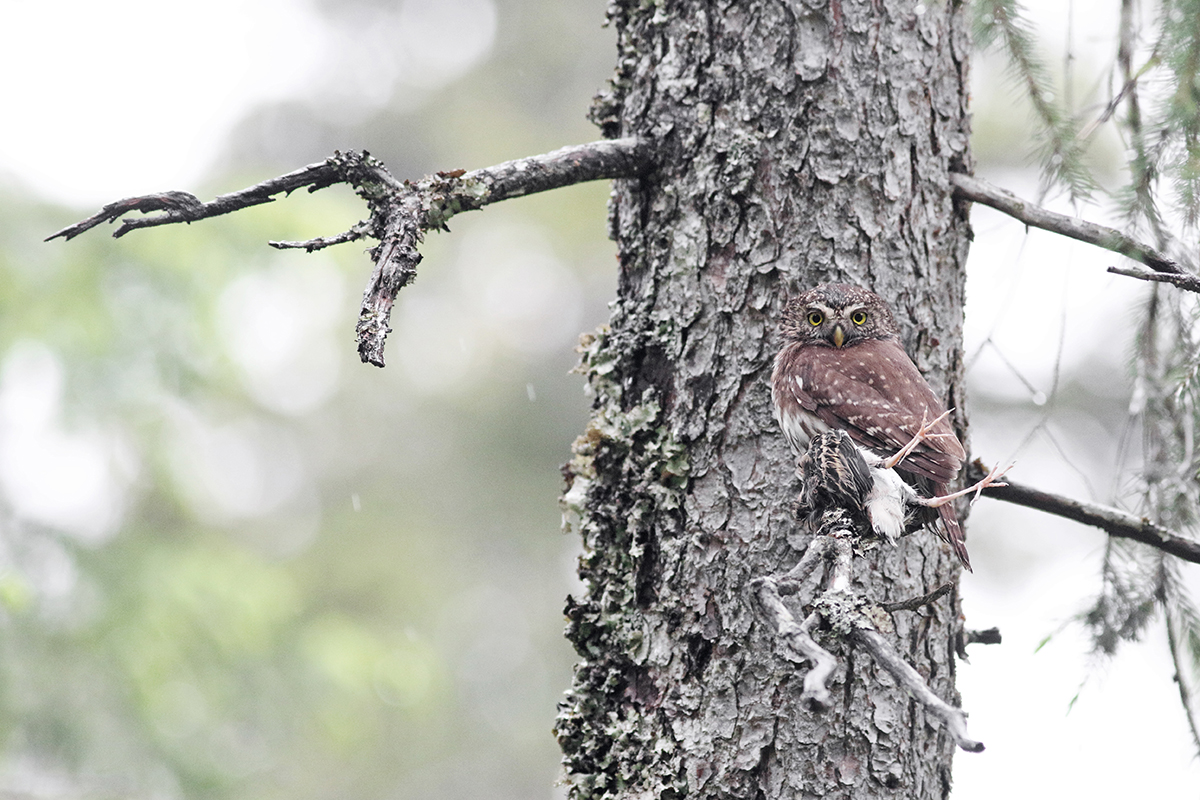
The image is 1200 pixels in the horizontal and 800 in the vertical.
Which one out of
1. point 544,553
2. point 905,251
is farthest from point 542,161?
point 544,553

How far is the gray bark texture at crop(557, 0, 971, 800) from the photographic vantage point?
240 cm

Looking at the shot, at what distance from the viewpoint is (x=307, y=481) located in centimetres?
1134

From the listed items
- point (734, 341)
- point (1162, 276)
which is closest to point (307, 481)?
point (734, 341)

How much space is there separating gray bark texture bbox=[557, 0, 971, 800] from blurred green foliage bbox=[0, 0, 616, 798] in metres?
2.30

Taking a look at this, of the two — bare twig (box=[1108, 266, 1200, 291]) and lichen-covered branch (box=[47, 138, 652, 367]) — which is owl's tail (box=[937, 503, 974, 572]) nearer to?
bare twig (box=[1108, 266, 1200, 291])

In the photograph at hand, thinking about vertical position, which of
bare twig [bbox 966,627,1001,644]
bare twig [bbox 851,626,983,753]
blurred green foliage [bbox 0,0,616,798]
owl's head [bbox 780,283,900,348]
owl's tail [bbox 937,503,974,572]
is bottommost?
bare twig [bbox 851,626,983,753]

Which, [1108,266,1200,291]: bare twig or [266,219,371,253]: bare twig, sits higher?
[266,219,371,253]: bare twig

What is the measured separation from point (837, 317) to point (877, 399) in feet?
0.76

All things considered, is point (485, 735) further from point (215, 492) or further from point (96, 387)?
point (96, 387)

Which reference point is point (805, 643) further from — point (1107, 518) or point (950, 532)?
point (1107, 518)

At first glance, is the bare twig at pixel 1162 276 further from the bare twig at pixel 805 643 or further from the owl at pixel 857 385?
the bare twig at pixel 805 643

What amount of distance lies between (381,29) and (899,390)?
12.4 m

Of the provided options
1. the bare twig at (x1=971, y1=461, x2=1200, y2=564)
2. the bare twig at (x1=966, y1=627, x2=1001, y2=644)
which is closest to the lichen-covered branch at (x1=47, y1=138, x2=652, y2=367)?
the bare twig at (x1=971, y1=461, x2=1200, y2=564)

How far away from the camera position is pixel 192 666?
5.92 meters
